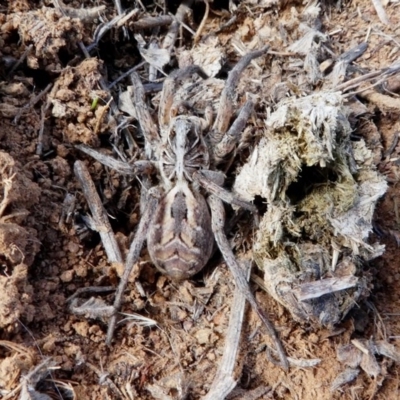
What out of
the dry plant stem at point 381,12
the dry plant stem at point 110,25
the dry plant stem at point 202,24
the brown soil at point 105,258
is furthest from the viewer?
the dry plant stem at point 202,24

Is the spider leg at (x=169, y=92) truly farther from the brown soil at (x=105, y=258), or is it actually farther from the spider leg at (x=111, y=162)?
the spider leg at (x=111, y=162)

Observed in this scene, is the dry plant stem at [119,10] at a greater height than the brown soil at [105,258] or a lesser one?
greater

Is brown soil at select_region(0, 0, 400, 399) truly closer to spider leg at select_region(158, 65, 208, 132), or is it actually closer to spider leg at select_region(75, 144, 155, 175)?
spider leg at select_region(75, 144, 155, 175)

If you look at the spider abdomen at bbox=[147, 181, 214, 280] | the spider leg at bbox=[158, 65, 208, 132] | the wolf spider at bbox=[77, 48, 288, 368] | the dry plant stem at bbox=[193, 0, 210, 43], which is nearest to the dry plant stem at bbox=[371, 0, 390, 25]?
the wolf spider at bbox=[77, 48, 288, 368]

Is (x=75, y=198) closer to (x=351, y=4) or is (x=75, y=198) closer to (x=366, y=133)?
(x=366, y=133)

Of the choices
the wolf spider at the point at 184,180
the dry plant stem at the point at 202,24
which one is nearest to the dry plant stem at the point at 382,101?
the wolf spider at the point at 184,180

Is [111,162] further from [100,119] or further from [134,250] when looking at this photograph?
[134,250]

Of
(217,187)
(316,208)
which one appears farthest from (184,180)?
(316,208)

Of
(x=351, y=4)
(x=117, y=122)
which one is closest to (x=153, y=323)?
(x=117, y=122)
